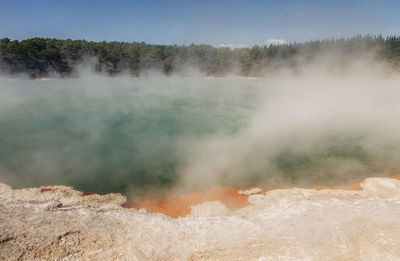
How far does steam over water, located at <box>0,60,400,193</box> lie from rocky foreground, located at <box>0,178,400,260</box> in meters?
1.72

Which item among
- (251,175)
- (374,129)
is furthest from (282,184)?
(374,129)

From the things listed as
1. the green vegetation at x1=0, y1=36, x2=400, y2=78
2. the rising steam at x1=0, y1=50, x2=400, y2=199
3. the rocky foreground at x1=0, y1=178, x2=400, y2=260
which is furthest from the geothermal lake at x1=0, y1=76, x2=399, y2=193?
the green vegetation at x1=0, y1=36, x2=400, y2=78

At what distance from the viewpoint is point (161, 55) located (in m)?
38.8

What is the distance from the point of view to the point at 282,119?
11.0 metres

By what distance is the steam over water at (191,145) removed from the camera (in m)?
5.67

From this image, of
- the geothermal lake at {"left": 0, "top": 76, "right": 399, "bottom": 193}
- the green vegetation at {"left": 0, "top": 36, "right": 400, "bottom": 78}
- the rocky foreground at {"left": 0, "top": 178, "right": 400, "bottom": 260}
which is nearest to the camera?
the rocky foreground at {"left": 0, "top": 178, "right": 400, "bottom": 260}

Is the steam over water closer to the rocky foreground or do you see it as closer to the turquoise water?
the turquoise water

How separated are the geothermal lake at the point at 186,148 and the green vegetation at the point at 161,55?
17827mm

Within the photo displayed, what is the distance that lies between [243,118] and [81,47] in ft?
98.1

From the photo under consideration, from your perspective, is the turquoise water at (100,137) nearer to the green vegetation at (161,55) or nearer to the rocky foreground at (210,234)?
the rocky foreground at (210,234)

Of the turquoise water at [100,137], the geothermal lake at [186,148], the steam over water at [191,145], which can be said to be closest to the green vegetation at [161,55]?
the turquoise water at [100,137]

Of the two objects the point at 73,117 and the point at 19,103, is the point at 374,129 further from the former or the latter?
the point at 19,103

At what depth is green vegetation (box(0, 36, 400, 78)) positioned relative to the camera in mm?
26953

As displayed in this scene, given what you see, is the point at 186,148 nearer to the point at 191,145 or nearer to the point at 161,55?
the point at 191,145
